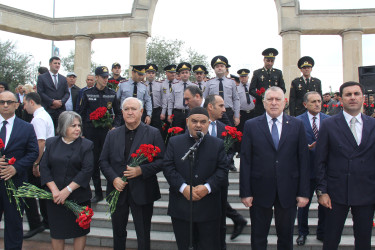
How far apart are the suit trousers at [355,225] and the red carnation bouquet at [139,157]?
2.13 metres

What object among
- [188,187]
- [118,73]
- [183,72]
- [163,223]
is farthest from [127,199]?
[118,73]

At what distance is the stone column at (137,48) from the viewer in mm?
10766

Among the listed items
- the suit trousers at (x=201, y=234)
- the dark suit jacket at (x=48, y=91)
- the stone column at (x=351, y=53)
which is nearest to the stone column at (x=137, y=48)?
the dark suit jacket at (x=48, y=91)

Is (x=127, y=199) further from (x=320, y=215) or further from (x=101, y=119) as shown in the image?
(x=320, y=215)

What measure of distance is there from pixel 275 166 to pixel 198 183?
891 mm

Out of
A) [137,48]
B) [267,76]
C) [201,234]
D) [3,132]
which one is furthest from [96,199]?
[137,48]

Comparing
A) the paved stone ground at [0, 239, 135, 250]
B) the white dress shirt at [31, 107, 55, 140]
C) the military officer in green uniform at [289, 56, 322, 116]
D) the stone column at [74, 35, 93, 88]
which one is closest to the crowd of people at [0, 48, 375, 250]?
the white dress shirt at [31, 107, 55, 140]

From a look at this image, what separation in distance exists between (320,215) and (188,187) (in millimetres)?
2367

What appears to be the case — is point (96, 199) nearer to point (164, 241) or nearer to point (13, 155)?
point (164, 241)

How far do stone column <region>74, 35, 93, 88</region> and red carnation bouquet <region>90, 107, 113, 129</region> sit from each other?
18.9 feet

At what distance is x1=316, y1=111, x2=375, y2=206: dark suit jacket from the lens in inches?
137

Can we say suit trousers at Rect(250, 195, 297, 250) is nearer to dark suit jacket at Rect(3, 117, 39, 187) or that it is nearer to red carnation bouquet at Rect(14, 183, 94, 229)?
red carnation bouquet at Rect(14, 183, 94, 229)

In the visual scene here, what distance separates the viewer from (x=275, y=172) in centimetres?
365

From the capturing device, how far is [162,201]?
594cm
